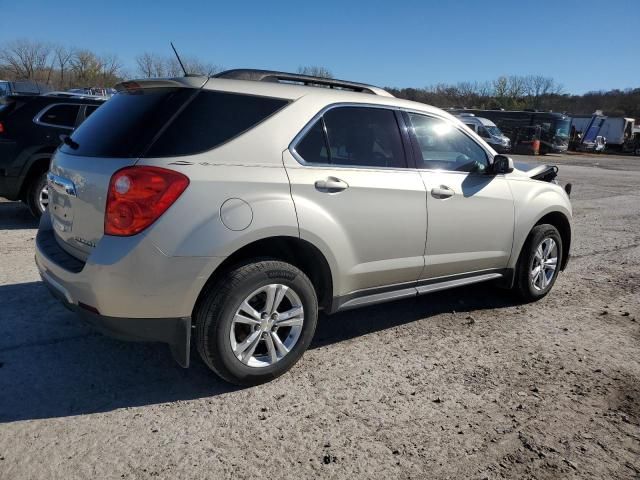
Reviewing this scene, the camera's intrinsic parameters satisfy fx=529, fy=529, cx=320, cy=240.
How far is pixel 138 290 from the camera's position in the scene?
281cm

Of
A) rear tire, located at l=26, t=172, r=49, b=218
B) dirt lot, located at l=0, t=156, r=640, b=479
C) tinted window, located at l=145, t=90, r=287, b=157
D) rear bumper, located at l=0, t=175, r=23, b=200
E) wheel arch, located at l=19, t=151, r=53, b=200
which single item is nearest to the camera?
dirt lot, located at l=0, t=156, r=640, b=479

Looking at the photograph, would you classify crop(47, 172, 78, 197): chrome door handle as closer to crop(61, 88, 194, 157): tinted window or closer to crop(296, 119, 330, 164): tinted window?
crop(61, 88, 194, 157): tinted window

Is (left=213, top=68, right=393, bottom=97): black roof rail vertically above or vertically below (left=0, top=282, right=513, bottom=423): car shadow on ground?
above

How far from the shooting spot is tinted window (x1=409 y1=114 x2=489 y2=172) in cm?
408

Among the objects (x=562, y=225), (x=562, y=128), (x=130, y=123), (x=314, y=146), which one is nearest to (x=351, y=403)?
(x=314, y=146)

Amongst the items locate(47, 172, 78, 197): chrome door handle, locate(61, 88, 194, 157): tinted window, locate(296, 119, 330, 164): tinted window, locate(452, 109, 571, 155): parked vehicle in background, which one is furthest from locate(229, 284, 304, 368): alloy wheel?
locate(452, 109, 571, 155): parked vehicle in background

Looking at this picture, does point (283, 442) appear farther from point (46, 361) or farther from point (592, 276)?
point (592, 276)

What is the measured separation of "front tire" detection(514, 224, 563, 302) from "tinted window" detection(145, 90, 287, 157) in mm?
2845

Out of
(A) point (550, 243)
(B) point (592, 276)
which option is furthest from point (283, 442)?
(B) point (592, 276)

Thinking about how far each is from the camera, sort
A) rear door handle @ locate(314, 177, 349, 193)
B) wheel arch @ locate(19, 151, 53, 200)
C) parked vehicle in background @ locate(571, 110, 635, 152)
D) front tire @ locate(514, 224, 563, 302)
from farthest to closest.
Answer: parked vehicle in background @ locate(571, 110, 635, 152), wheel arch @ locate(19, 151, 53, 200), front tire @ locate(514, 224, 563, 302), rear door handle @ locate(314, 177, 349, 193)

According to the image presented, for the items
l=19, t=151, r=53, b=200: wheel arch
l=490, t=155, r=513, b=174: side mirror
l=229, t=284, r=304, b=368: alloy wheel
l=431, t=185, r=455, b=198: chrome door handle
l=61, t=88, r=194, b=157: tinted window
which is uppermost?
l=61, t=88, r=194, b=157: tinted window

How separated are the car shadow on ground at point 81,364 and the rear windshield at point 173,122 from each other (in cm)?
137

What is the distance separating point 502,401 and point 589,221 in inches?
322

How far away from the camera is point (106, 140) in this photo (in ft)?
10.3
